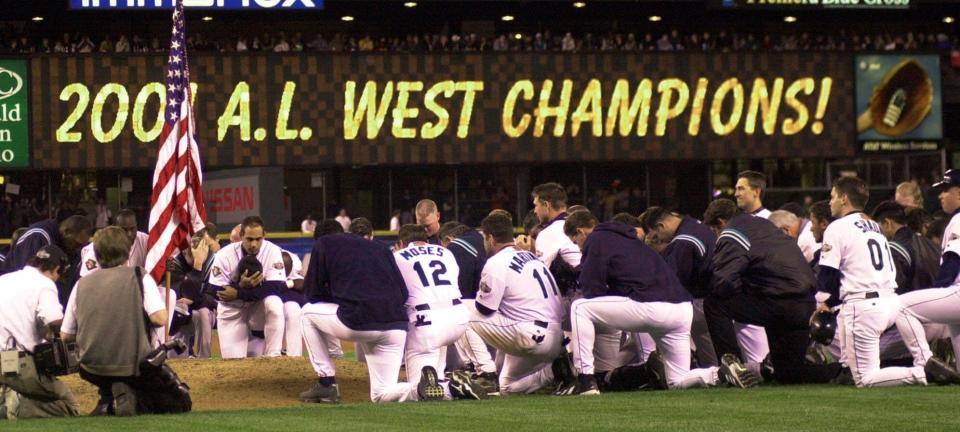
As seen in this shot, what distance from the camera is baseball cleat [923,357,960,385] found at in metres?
13.0

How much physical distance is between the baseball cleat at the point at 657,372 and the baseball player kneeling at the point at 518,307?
0.75 m

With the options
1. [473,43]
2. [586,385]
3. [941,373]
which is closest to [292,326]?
[586,385]

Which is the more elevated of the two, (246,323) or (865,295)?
(865,295)

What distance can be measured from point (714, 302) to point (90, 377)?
555 cm

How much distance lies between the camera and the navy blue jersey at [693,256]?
14172mm

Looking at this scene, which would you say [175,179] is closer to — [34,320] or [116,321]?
[34,320]

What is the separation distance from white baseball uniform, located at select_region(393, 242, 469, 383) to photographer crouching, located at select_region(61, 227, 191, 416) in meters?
2.59

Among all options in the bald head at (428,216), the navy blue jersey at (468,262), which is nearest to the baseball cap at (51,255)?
the navy blue jersey at (468,262)

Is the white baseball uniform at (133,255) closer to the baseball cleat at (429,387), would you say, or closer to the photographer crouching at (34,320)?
the photographer crouching at (34,320)

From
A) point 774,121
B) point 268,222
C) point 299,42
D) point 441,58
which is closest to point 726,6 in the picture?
point 774,121

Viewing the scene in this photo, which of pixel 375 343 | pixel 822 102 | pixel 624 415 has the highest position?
pixel 822 102

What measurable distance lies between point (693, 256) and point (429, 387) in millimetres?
2757

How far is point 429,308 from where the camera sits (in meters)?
13.7

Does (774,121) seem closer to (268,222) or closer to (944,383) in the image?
(268,222)
